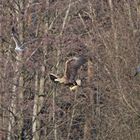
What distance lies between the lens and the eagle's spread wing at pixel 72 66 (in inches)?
365

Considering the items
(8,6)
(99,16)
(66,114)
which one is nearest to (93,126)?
(66,114)

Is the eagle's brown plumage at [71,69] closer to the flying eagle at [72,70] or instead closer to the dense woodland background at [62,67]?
the flying eagle at [72,70]

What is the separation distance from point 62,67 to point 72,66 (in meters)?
6.75

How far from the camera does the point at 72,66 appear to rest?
934cm

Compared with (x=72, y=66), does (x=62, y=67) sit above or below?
below

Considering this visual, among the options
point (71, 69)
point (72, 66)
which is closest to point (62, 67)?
point (71, 69)

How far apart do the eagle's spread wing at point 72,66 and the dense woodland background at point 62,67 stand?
438cm

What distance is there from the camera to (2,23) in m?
15.9

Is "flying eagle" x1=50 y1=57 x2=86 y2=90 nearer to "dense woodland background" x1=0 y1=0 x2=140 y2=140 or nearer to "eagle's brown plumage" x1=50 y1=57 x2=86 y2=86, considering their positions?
"eagle's brown plumage" x1=50 y1=57 x2=86 y2=86

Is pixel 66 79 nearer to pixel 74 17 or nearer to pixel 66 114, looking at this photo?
pixel 66 114

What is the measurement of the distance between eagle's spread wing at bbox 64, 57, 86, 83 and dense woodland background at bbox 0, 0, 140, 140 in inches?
172

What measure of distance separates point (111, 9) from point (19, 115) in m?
3.67

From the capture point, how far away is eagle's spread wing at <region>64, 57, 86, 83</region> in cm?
927

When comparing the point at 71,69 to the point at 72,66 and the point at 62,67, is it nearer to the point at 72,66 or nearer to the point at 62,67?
the point at 72,66
